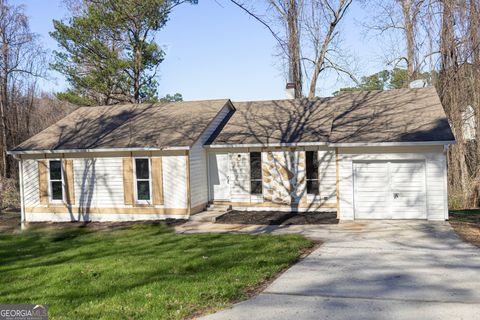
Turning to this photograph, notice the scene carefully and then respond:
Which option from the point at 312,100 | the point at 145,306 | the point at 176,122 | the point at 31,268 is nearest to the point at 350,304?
the point at 145,306

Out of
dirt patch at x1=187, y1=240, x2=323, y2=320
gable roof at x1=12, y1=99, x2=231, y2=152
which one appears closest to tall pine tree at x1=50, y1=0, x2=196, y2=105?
gable roof at x1=12, y1=99, x2=231, y2=152

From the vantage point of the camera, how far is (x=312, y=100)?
21.5m

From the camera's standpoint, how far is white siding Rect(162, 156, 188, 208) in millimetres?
17141

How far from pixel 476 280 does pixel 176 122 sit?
1372 cm

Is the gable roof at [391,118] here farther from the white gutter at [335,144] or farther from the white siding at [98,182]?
the white siding at [98,182]

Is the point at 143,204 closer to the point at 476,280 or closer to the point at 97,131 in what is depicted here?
the point at 97,131

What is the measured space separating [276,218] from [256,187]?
2.24 meters

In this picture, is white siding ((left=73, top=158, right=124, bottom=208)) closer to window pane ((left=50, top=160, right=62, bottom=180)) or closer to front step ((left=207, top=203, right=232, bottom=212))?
window pane ((left=50, top=160, right=62, bottom=180))

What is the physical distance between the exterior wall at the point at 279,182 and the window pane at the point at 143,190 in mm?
3195

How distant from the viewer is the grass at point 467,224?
1237 centimetres

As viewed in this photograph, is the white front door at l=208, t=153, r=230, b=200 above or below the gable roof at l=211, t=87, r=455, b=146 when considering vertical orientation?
below

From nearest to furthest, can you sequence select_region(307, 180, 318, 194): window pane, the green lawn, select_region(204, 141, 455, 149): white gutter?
1. the green lawn
2. select_region(204, 141, 455, 149): white gutter
3. select_region(307, 180, 318, 194): window pane

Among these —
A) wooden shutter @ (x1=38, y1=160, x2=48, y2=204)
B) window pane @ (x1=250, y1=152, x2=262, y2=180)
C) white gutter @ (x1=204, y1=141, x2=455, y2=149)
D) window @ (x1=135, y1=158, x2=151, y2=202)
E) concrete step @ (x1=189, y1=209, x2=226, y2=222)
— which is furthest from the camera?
wooden shutter @ (x1=38, y1=160, x2=48, y2=204)

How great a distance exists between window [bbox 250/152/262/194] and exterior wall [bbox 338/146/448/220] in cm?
361
